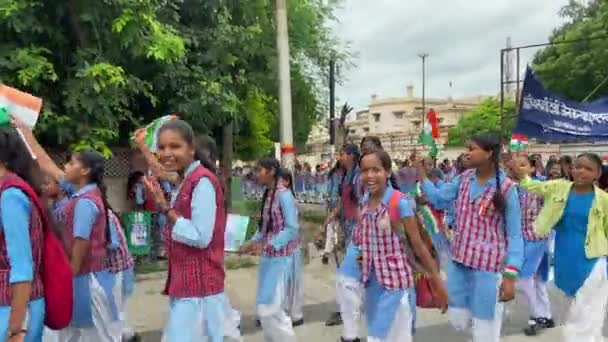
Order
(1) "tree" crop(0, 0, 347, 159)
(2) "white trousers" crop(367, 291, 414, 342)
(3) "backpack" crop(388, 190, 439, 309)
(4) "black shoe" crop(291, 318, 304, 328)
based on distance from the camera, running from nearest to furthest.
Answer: (3) "backpack" crop(388, 190, 439, 309) → (2) "white trousers" crop(367, 291, 414, 342) → (4) "black shoe" crop(291, 318, 304, 328) → (1) "tree" crop(0, 0, 347, 159)

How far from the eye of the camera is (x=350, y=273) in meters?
4.54

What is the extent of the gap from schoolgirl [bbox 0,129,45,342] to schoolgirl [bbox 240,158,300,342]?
9.10 ft

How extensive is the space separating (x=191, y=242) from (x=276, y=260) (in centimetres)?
262

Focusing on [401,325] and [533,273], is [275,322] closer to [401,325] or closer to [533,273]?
[401,325]

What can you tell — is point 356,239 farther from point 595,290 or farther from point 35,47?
point 35,47

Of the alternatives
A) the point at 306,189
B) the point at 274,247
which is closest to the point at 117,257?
the point at 274,247

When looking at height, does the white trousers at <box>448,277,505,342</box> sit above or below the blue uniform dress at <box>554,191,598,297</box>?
below

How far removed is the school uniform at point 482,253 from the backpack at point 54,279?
2803mm

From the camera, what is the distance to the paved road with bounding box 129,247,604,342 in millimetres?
6883

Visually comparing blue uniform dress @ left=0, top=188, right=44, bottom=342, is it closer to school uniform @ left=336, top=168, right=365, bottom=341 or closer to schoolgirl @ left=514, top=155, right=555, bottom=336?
school uniform @ left=336, top=168, right=365, bottom=341

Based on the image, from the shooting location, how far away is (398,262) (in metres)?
4.30

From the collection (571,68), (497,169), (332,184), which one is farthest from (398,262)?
(571,68)

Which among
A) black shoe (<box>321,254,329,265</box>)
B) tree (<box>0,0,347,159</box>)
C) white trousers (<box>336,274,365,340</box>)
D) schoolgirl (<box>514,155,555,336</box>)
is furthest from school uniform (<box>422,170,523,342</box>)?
black shoe (<box>321,254,329,265</box>)

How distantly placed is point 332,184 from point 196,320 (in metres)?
4.22
